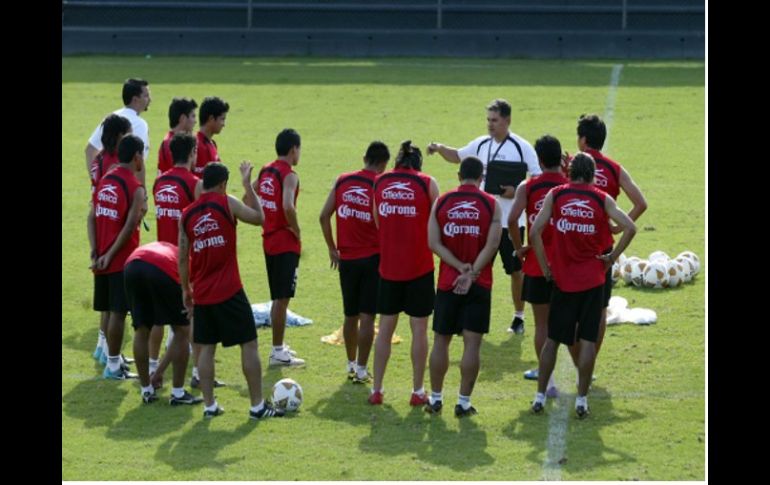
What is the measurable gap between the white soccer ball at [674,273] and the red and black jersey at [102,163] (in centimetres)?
619

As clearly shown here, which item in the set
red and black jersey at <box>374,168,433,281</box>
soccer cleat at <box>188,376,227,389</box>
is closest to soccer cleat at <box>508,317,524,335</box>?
red and black jersey at <box>374,168,433,281</box>

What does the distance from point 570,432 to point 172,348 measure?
3.24 meters

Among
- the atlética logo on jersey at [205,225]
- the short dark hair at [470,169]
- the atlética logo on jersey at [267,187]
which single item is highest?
the short dark hair at [470,169]

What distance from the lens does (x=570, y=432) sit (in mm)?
10156

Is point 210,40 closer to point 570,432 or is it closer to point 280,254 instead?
point 280,254

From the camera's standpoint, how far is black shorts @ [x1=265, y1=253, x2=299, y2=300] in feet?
39.1

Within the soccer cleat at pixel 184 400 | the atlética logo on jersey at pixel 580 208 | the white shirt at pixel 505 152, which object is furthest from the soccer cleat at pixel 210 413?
the white shirt at pixel 505 152

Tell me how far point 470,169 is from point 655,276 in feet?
16.2

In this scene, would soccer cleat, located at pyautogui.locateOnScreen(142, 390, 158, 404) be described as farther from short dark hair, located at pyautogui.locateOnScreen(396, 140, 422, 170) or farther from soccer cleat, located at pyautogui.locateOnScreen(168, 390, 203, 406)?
short dark hair, located at pyautogui.locateOnScreen(396, 140, 422, 170)

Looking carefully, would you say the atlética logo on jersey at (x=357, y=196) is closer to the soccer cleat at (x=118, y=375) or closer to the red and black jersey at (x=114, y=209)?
the red and black jersey at (x=114, y=209)

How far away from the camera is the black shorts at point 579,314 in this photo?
10375mm

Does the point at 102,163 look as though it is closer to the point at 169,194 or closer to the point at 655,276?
the point at 169,194

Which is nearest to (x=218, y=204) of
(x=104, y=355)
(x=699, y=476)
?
(x=104, y=355)

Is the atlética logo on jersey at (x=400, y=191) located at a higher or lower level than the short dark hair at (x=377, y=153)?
lower
